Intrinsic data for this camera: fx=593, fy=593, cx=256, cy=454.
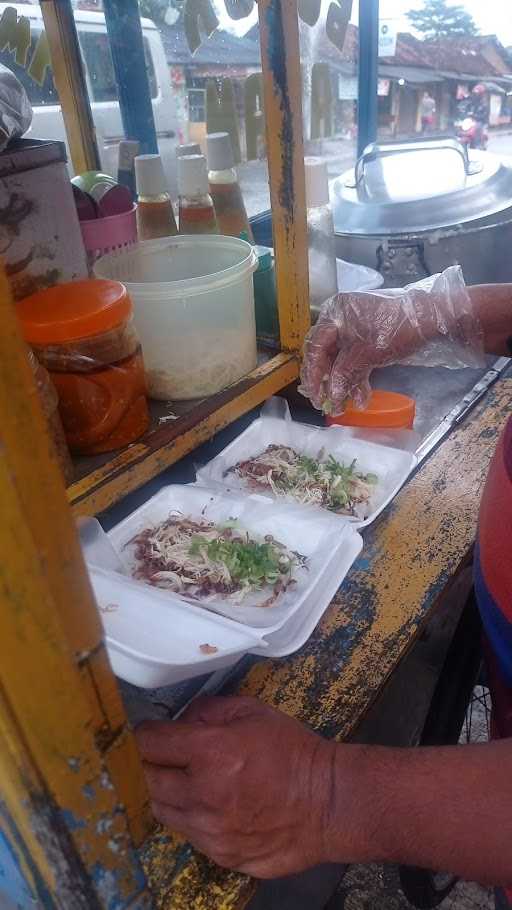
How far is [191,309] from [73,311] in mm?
267

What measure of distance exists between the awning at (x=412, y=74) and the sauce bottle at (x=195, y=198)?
435 inches

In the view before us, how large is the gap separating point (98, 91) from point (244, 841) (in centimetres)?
254

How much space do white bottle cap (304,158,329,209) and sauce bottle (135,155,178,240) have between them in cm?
35

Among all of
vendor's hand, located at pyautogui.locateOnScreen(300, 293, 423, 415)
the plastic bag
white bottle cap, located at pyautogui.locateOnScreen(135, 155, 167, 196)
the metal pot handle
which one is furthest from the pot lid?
the plastic bag

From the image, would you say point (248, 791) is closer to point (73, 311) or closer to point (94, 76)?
point (73, 311)

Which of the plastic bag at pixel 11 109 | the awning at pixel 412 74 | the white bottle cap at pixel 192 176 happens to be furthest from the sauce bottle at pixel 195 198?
the awning at pixel 412 74

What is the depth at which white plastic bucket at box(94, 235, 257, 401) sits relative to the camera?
1.14 meters

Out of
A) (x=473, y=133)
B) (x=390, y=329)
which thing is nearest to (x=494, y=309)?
(x=390, y=329)

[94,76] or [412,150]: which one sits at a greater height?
[94,76]

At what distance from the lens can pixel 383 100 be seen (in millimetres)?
11188

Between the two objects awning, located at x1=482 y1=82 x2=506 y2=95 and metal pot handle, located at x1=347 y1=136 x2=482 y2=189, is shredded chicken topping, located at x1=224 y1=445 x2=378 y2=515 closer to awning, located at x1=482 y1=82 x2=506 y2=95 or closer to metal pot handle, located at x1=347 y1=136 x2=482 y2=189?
metal pot handle, located at x1=347 y1=136 x2=482 y2=189

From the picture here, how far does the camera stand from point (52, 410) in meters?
0.95

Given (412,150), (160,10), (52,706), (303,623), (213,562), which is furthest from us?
(160,10)

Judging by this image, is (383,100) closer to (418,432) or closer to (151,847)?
(418,432)
